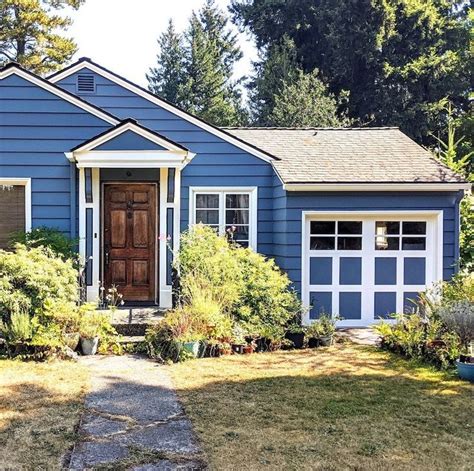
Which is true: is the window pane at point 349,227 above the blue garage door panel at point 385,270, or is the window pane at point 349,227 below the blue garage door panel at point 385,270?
above

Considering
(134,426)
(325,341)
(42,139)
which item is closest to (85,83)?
(42,139)

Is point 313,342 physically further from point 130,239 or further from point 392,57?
point 392,57

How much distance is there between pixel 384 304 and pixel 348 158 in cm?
274

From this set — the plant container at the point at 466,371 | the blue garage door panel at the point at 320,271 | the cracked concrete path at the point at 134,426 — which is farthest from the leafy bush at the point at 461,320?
the cracked concrete path at the point at 134,426

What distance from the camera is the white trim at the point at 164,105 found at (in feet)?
33.8

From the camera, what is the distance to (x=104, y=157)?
932 centimetres

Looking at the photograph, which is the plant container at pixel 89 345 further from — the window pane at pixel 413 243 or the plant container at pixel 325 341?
the window pane at pixel 413 243

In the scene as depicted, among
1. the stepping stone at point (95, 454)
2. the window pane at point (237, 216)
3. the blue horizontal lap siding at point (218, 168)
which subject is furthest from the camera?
the window pane at point (237, 216)

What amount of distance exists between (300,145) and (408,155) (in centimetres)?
207

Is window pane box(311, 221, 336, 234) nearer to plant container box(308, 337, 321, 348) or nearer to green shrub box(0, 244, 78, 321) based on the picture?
plant container box(308, 337, 321, 348)

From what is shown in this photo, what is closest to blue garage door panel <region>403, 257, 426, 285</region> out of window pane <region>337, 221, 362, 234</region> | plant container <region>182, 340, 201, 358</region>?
window pane <region>337, 221, 362, 234</region>

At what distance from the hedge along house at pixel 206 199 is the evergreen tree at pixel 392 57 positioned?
1745cm

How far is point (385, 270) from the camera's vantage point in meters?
10.1

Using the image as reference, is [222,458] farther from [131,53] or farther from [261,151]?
[131,53]
